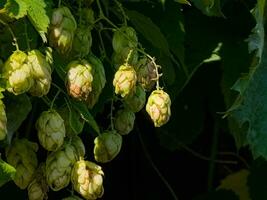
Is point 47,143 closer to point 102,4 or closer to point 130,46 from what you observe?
point 130,46

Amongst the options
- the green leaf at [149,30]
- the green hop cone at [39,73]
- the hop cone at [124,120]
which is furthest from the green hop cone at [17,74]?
the green leaf at [149,30]

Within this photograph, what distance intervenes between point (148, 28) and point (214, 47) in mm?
300

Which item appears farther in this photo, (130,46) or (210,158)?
(210,158)

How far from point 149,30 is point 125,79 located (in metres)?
0.26

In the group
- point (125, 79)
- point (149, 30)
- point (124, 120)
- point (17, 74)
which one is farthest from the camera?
point (149, 30)

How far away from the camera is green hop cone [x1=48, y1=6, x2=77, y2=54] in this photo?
122cm

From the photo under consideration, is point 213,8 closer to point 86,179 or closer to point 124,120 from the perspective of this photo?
point 124,120

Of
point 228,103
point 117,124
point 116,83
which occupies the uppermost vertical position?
point 116,83

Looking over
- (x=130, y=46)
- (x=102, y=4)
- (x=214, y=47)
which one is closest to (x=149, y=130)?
(x=214, y=47)

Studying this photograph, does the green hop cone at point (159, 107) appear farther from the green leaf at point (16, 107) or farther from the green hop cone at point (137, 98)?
the green leaf at point (16, 107)

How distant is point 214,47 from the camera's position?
1.77m

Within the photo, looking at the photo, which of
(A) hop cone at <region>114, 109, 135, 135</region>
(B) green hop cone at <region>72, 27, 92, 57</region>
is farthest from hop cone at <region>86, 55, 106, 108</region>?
(A) hop cone at <region>114, 109, 135, 135</region>

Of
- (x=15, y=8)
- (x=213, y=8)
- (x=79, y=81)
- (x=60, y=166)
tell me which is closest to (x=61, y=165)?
(x=60, y=166)

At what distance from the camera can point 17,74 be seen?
3.76ft
